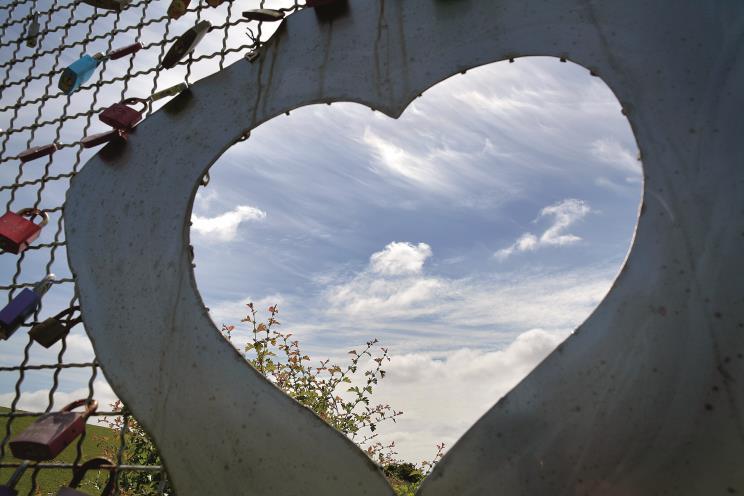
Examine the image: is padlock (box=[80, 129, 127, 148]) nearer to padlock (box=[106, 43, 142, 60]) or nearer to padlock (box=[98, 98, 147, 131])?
padlock (box=[98, 98, 147, 131])

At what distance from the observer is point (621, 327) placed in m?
1.12

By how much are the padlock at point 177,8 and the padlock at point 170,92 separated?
36 cm

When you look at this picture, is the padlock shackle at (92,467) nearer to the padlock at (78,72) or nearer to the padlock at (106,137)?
the padlock at (106,137)

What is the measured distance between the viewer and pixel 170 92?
179 centimetres

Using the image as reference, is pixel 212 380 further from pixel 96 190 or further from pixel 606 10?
pixel 606 10

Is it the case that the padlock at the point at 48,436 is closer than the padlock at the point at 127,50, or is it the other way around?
the padlock at the point at 48,436

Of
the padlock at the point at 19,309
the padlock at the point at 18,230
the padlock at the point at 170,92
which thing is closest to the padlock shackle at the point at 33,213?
the padlock at the point at 18,230

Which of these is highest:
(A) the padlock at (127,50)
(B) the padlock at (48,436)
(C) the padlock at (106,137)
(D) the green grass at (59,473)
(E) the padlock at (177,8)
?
(E) the padlock at (177,8)

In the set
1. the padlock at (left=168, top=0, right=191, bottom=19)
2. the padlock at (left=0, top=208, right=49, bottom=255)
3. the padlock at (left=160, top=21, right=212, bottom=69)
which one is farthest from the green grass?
the padlock at (left=168, top=0, right=191, bottom=19)

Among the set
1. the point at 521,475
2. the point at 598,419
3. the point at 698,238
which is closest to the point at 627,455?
the point at 598,419

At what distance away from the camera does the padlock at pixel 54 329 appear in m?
1.70

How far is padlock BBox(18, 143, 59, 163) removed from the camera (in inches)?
80.4

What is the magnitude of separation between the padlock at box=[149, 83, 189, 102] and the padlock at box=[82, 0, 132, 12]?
0.59 meters

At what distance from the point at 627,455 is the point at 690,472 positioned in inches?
4.4
